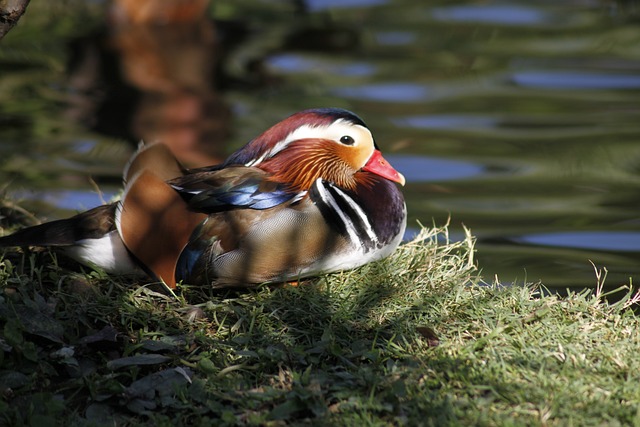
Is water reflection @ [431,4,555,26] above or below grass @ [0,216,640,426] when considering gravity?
below

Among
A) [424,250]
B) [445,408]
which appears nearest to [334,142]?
Result: [424,250]

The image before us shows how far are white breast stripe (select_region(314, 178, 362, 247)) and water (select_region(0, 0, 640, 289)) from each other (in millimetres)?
1220

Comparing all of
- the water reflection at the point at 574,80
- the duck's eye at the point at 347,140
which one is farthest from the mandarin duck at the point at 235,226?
the water reflection at the point at 574,80

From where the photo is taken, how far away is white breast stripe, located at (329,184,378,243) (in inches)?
144

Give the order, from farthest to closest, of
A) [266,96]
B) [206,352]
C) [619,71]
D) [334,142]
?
[619,71], [266,96], [334,142], [206,352]

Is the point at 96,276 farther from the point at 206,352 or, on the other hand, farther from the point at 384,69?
the point at 384,69

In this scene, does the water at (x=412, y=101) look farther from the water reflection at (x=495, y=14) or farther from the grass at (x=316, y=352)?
the grass at (x=316, y=352)

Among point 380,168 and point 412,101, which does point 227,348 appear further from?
point 412,101

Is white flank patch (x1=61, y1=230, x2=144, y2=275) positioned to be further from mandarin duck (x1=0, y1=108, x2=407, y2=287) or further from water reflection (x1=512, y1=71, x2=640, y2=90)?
water reflection (x1=512, y1=71, x2=640, y2=90)

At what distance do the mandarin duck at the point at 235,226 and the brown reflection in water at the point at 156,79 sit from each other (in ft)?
8.94

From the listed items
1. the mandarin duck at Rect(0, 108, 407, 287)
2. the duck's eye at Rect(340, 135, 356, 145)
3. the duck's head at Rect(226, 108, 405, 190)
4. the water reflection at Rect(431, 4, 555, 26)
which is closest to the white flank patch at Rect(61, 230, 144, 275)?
the mandarin duck at Rect(0, 108, 407, 287)

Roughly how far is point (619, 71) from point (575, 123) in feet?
5.28

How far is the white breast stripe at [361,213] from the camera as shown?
3.67 metres

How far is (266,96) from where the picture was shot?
8.09 m
